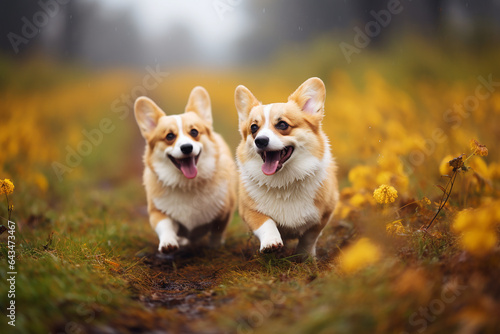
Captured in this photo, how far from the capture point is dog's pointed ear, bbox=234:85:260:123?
A: 9.97 feet

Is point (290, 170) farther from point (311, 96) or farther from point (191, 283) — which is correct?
point (191, 283)

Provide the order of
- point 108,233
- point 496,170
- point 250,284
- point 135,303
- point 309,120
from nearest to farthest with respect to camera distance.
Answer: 1. point 135,303
2. point 250,284
3. point 309,120
4. point 496,170
5. point 108,233

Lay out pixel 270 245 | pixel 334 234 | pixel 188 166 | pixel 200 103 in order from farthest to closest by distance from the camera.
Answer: pixel 200 103 → pixel 334 234 → pixel 188 166 → pixel 270 245

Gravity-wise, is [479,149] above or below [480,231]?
above

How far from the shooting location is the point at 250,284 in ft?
7.79

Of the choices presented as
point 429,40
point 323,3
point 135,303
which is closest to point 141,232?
point 135,303

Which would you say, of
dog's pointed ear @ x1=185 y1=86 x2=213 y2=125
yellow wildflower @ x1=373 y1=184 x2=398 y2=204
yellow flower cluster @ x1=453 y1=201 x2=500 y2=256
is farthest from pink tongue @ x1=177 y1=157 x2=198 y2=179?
yellow flower cluster @ x1=453 y1=201 x2=500 y2=256

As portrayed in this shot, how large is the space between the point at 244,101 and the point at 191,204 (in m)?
1.05

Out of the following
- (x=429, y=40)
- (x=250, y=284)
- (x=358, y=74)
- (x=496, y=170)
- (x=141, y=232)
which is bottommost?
(x=141, y=232)

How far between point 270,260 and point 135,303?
1.00 m

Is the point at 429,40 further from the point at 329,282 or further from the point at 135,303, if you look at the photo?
the point at 135,303

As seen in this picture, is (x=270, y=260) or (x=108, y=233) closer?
(x=270, y=260)

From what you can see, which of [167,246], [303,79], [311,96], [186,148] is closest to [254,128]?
[311,96]

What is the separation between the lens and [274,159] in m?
2.75
